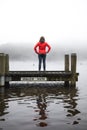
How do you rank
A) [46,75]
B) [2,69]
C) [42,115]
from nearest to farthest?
1. [42,115]
2. [2,69]
3. [46,75]

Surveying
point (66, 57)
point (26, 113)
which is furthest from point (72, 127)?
point (66, 57)

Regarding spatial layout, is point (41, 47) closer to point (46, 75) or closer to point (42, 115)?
point (46, 75)

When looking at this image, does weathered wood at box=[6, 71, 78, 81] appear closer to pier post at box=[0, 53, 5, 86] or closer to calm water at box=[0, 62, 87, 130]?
pier post at box=[0, 53, 5, 86]

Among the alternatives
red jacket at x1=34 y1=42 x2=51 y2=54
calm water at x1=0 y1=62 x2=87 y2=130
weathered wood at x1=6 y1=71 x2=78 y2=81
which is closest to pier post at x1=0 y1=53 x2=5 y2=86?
weathered wood at x1=6 y1=71 x2=78 y2=81

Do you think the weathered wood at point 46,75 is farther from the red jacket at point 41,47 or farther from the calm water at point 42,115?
the calm water at point 42,115

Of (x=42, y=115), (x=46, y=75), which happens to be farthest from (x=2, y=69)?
(x=42, y=115)

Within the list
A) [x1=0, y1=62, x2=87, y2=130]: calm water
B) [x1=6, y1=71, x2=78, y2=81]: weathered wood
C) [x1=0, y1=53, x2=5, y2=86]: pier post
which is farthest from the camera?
A: [x1=6, y1=71, x2=78, y2=81]: weathered wood

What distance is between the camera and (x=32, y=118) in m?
9.30

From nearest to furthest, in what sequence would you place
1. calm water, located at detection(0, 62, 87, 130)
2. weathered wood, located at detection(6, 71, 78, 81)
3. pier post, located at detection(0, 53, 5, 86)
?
1. calm water, located at detection(0, 62, 87, 130)
2. pier post, located at detection(0, 53, 5, 86)
3. weathered wood, located at detection(6, 71, 78, 81)

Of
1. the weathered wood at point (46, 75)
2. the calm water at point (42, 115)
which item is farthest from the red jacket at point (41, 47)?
the calm water at point (42, 115)

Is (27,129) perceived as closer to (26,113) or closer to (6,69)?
(26,113)

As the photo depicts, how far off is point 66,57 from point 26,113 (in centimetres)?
1150

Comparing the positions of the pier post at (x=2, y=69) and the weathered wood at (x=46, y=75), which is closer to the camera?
the pier post at (x=2, y=69)

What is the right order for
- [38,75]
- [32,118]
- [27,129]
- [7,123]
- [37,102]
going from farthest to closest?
[38,75], [37,102], [32,118], [7,123], [27,129]
